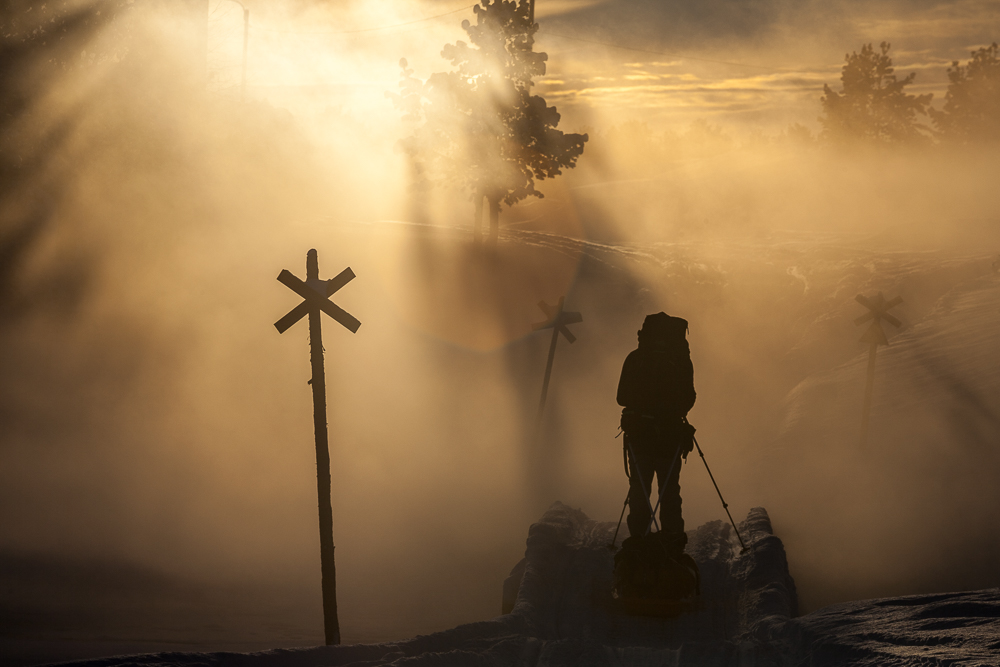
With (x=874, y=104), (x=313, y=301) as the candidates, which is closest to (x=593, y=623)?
(x=313, y=301)

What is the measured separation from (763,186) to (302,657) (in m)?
61.4

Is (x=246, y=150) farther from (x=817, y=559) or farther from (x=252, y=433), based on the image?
(x=817, y=559)

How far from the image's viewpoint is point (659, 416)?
10711 millimetres

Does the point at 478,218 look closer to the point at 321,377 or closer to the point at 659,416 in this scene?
the point at 321,377

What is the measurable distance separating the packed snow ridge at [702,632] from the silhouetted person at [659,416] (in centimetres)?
109

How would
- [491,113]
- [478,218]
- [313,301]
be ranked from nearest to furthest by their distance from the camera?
[313,301], [491,113], [478,218]

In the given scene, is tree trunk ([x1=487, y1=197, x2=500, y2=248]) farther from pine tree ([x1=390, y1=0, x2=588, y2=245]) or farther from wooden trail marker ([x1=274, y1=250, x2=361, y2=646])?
wooden trail marker ([x1=274, y1=250, x2=361, y2=646])

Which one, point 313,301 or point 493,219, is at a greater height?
point 493,219

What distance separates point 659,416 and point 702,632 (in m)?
2.56

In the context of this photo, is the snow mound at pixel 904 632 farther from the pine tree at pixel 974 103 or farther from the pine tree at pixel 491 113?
the pine tree at pixel 974 103

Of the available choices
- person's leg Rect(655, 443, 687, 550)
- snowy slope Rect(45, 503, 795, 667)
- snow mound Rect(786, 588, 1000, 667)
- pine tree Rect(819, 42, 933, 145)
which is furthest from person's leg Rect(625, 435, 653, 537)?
pine tree Rect(819, 42, 933, 145)

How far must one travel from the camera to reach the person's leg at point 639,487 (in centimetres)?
1086

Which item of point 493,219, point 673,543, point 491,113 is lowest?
point 673,543

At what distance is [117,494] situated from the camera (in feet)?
70.4
